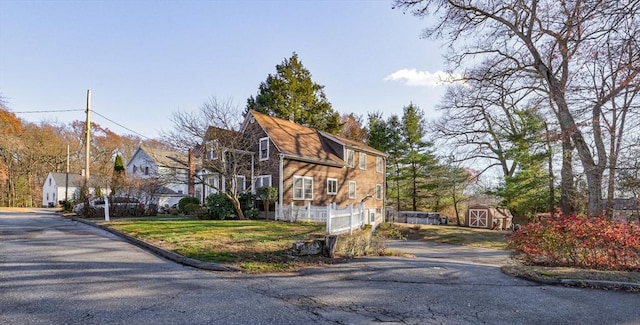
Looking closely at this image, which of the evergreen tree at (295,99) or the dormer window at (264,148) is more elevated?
the evergreen tree at (295,99)

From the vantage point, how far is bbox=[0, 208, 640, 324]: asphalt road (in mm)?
4352

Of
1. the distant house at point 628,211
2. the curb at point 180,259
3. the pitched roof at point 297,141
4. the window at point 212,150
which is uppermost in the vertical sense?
the pitched roof at point 297,141

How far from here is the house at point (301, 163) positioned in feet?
66.3

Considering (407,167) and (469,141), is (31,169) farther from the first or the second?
(469,141)

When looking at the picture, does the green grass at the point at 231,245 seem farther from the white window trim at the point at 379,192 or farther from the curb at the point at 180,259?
the white window trim at the point at 379,192

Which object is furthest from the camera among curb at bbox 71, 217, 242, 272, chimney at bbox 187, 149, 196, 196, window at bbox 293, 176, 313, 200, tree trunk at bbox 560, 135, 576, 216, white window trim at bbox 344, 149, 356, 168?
white window trim at bbox 344, 149, 356, 168

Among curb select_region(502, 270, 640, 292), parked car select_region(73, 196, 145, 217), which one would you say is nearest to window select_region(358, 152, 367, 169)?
parked car select_region(73, 196, 145, 217)

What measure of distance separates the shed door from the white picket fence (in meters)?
19.2

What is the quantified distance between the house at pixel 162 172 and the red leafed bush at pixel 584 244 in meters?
14.9

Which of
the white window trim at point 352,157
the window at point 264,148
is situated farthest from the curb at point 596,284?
the white window trim at point 352,157

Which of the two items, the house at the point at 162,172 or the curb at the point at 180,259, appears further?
the house at the point at 162,172

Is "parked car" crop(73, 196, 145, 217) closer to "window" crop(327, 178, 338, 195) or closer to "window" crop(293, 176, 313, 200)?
"window" crop(293, 176, 313, 200)

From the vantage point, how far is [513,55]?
653 inches

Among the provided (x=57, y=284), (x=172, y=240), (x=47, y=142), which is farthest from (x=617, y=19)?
(x=47, y=142)
